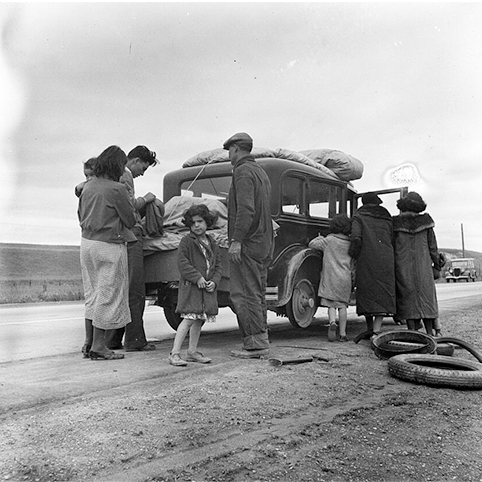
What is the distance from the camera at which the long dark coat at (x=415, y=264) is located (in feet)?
23.1

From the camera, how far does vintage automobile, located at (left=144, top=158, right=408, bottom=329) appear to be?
6.78 m

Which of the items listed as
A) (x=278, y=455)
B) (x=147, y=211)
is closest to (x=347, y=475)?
(x=278, y=455)

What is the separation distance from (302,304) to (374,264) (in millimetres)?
1053

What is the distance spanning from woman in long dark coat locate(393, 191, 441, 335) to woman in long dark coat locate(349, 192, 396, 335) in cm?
13

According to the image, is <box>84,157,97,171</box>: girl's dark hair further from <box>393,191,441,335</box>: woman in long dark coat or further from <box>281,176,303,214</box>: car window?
<box>393,191,441,335</box>: woman in long dark coat

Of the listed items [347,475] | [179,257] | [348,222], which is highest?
[348,222]

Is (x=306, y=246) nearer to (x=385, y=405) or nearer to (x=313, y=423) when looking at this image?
(x=385, y=405)

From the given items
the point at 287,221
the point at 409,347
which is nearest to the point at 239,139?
the point at 287,221

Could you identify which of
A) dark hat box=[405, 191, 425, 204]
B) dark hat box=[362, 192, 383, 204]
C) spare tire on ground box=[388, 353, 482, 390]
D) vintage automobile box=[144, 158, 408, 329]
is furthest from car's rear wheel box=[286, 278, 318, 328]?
spare tire on ground box=[388, 353, 482, 390]

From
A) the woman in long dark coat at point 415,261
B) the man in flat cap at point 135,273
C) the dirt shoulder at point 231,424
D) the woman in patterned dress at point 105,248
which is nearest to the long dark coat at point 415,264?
the woman in long dark coat at point 415,261

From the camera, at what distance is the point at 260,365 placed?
519 centimetres

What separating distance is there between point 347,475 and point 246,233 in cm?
317

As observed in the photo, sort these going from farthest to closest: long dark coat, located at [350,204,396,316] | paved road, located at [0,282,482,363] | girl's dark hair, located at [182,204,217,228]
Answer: long dark coat, located at [350,204,396,316] < paved road, located at [0,282,482,363] < girl's dark hair, located at [182,204,217,228]

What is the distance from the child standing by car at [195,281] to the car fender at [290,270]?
150 centimetres
